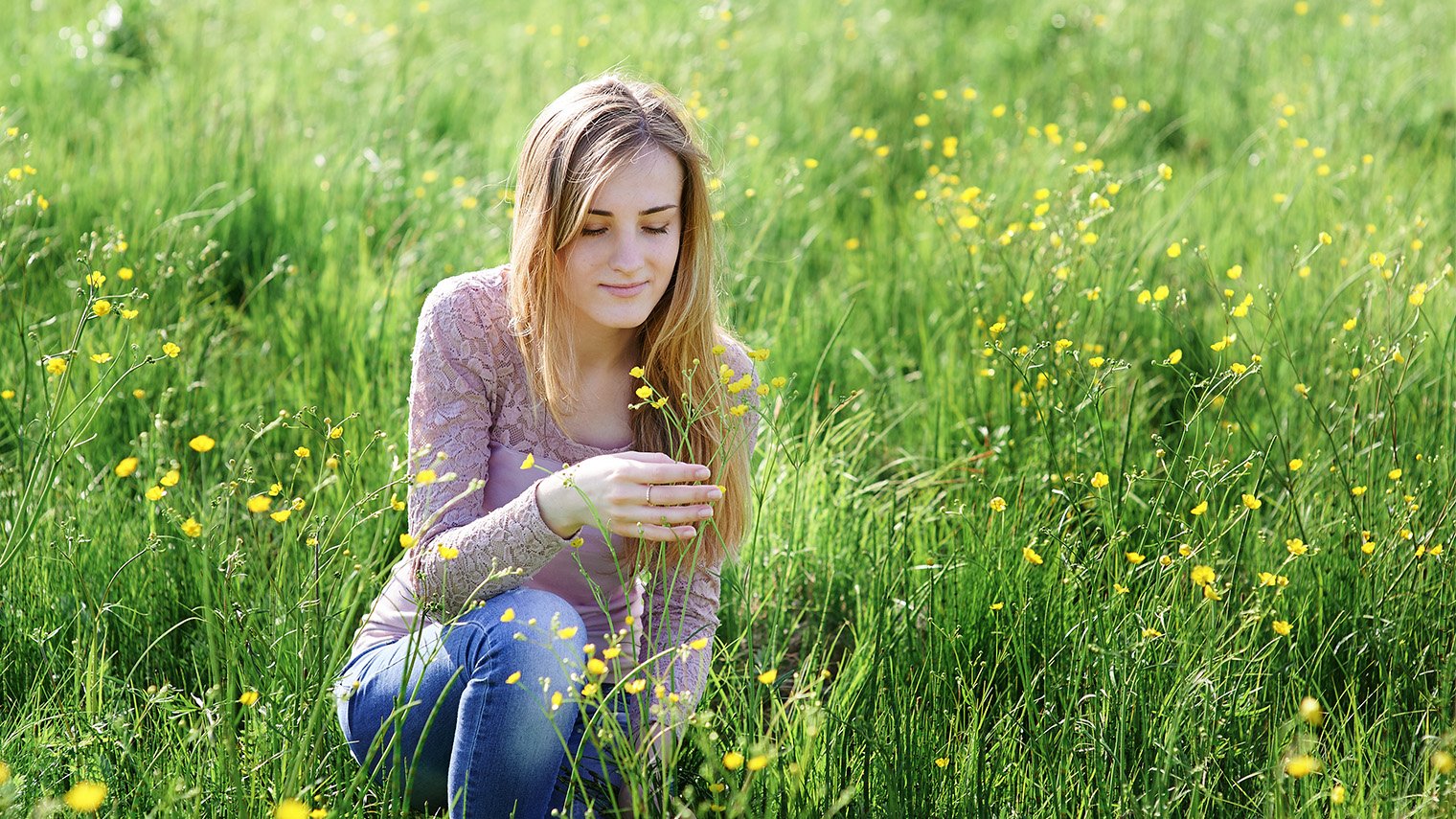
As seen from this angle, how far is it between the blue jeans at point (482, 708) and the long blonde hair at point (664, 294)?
247 millimetres

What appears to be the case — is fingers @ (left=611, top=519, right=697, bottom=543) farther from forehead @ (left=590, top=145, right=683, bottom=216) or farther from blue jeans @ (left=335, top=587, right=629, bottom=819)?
forehead @ (left=590, top=145, right=683, bottom=216)

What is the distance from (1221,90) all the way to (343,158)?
3296 mm

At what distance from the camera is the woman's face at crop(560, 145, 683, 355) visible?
2055 millimetres

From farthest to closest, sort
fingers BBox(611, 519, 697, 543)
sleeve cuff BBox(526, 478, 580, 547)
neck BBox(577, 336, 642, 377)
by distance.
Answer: neck BBox(577, 336, 642, 377)
sleeve cuff BBox(526, 478, 580, 547)
fingers BBox(611, 519, 697, 543)

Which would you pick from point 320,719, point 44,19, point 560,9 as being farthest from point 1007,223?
point 44,19

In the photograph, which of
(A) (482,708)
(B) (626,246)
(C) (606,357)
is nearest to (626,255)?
(B) (626,246)

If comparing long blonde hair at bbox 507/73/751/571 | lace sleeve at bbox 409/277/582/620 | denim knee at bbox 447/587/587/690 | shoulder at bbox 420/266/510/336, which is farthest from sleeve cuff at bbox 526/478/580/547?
shoulder at bbox 420/266/510/336

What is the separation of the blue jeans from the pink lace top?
0.06m

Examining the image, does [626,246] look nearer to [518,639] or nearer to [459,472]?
[459,472]

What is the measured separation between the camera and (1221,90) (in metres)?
4.98

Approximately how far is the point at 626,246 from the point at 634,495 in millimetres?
494

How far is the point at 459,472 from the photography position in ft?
6.53

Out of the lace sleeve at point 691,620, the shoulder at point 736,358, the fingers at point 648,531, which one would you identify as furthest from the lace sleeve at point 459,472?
the shoulder at point 736,358

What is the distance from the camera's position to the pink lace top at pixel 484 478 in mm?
1916
